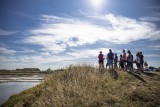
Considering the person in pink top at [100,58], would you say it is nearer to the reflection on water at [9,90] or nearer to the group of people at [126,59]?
the group of people at [126,59]

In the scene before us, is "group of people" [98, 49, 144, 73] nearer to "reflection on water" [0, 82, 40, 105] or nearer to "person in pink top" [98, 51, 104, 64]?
"person in pink top" [98, 51, 104, 64]

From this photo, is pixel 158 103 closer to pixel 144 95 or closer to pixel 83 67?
pixel 144 95

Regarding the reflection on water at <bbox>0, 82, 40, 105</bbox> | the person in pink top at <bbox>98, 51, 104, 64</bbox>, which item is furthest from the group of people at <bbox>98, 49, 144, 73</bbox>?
the reflection on water at <bbox>0, 82, 40, 105</bbox>

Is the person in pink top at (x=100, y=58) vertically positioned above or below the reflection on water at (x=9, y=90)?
above

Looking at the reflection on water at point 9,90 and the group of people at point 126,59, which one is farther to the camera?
the reflection on water at point 9,90

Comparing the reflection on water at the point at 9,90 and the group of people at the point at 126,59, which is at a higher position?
the group of people at the point at 126,59

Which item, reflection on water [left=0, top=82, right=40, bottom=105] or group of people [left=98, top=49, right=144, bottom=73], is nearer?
group of people [left=98, top=49, right=144, bottom=73]

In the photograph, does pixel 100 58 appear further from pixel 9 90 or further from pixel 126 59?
pixel 9 90

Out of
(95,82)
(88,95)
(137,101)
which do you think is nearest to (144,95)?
(137,101)

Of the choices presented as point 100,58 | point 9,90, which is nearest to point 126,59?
point 100,58

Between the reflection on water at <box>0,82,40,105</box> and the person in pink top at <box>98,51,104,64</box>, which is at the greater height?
the person in pink top at <box>98,51,104,64</box>

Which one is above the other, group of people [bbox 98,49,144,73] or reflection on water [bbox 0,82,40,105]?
group of people [bbox 98,49,144,73]

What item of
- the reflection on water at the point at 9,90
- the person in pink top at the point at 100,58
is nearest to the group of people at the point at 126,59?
the person in pink top at the point at 100,58

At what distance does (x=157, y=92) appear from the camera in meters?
9.38
